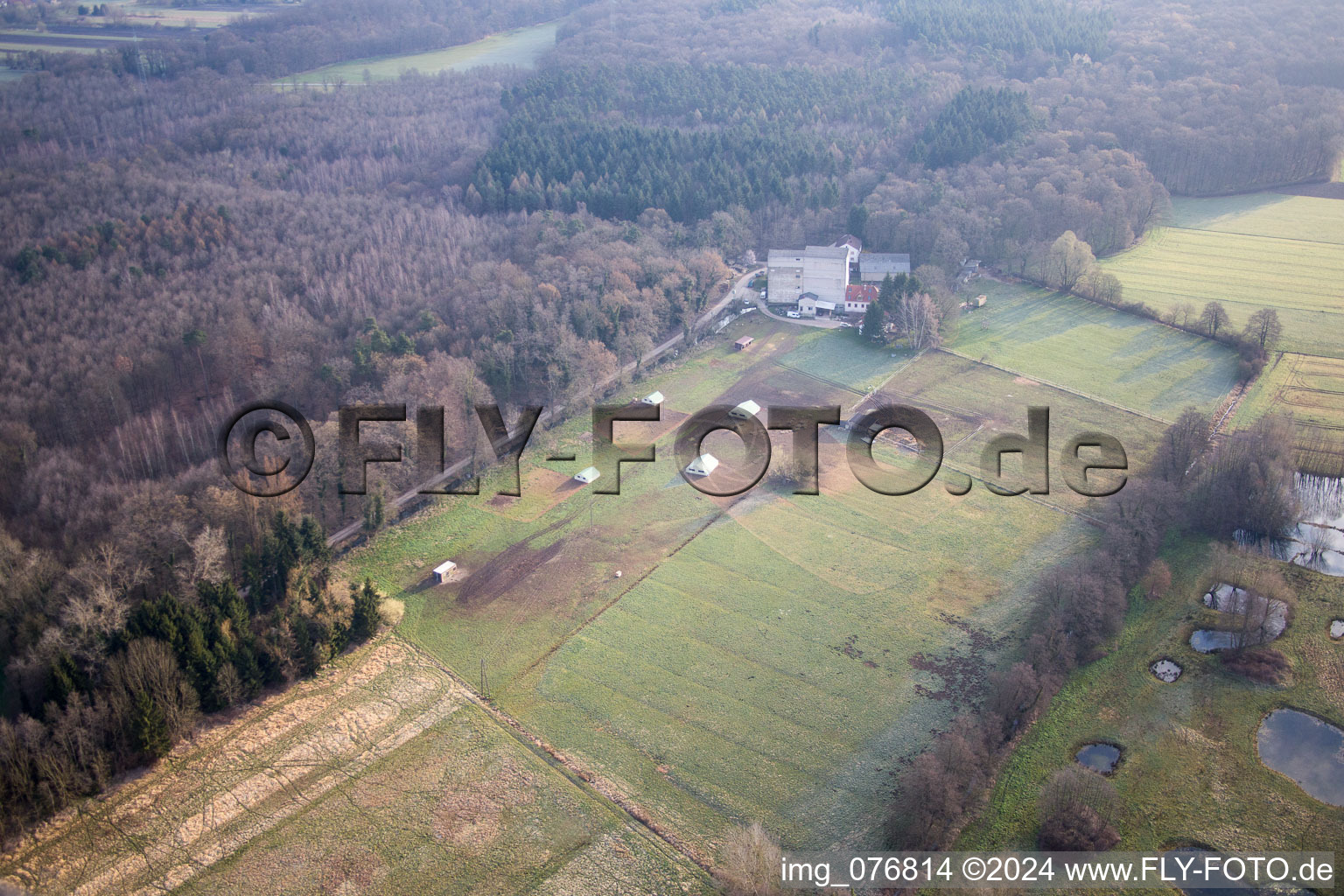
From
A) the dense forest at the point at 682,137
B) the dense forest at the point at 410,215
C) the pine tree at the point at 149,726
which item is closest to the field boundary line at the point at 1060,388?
the dense forest at the point at 410,215

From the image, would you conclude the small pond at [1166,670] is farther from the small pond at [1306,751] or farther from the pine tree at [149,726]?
the pine tree at [149,726]

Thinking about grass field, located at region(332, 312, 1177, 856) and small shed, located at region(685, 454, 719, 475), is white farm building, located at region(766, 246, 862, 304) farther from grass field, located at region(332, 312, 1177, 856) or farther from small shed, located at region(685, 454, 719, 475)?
small shed, located at region(685, 454, 719, 475)

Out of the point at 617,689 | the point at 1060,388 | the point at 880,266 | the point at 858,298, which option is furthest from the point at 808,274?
the point at 617,689

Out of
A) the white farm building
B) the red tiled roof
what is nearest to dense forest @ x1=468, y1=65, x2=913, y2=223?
the white farm building

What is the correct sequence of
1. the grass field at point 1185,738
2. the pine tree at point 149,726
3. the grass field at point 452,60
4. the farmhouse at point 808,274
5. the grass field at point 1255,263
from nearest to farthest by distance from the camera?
the grass field at point 1185,738, the pine tree at point 149,726, the grass field at point 1255,263, the farmhouse at point 808,274, the grass field at point 452,60

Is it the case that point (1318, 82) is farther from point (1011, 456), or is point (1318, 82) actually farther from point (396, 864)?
point (396, 864)

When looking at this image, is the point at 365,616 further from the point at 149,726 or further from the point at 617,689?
the point at 617,689
